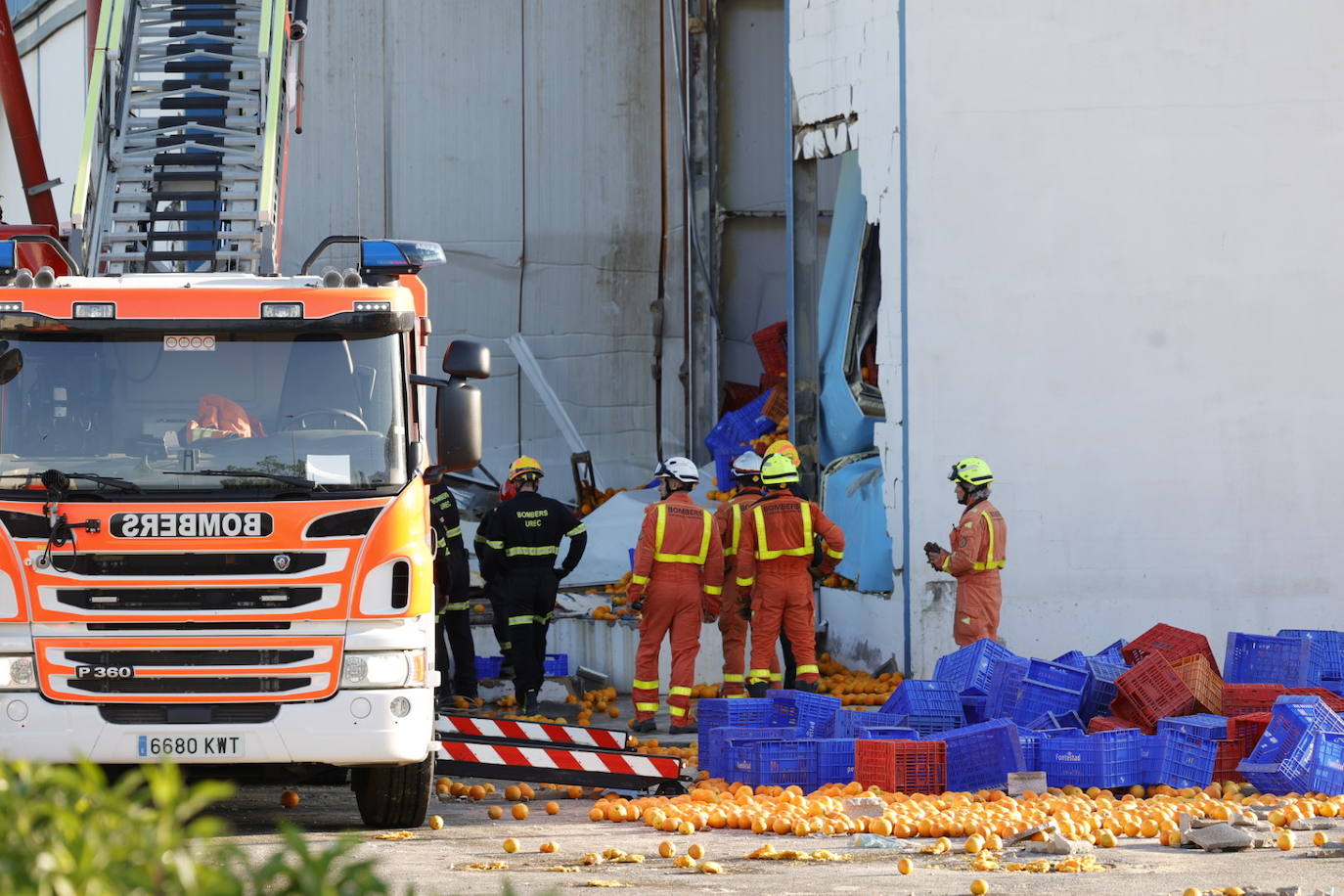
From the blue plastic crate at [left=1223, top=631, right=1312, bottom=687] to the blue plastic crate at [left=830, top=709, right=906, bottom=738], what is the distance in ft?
8.58

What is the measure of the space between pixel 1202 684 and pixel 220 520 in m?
5.91

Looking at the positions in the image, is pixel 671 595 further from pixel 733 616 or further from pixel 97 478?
pixel 97 478

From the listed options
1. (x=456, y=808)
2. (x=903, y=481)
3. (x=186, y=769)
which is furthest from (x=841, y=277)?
(x=186, y=769)

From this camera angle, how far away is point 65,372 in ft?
26.7

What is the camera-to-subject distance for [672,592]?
12.5 meters

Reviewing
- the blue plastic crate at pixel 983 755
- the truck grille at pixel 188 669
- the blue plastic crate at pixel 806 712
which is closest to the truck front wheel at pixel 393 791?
the truck grille at pixel 188 669

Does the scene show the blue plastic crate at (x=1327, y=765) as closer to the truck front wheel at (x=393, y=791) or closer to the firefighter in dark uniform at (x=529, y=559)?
the truck front wheel at (x=393, y=791)

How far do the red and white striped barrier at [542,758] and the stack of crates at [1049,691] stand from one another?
2.40 meters

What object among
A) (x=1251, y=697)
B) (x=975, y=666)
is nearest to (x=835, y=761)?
(x=975, y=666)

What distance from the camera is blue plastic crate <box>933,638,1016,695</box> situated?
10938mm

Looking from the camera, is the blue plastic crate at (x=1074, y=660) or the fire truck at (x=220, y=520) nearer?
the fire truck at (x=220, y=520)

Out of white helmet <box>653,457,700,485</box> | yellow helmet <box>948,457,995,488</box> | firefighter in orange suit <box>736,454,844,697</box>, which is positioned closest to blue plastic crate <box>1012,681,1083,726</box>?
yellow helmet <box>948,457,995,488</box>

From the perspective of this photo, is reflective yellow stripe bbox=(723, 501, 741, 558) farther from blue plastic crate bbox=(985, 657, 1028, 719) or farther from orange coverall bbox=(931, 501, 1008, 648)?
blue plastic crate bbox=(985, 657, 1028, 719)

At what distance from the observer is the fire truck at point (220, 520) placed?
7852 millimetres
